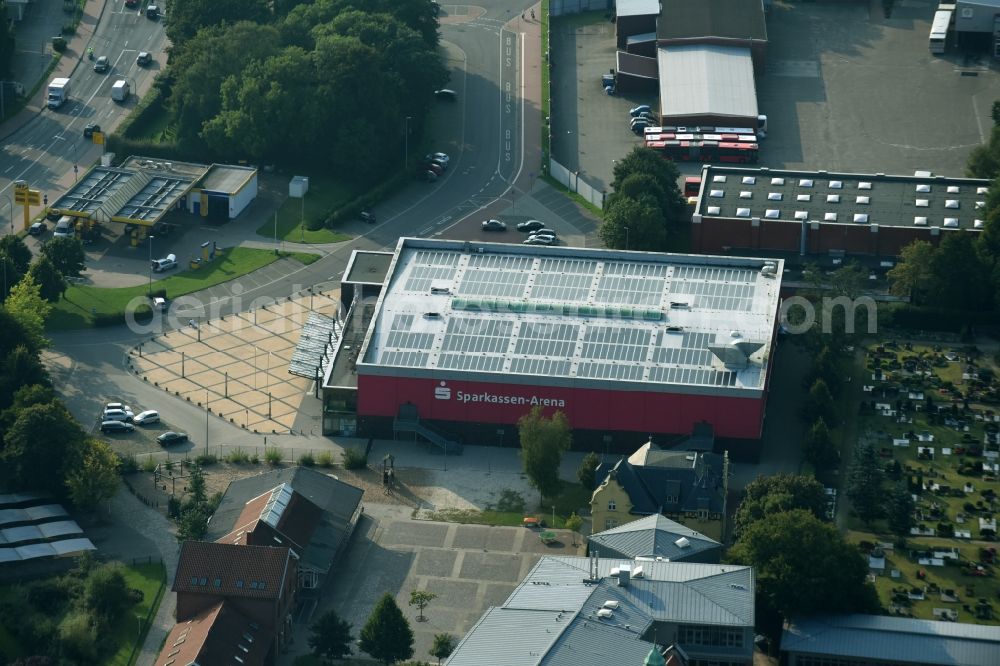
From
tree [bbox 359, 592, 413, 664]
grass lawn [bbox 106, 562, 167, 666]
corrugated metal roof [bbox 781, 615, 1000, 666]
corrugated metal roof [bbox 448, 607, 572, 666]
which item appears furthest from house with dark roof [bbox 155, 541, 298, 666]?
corrugated metal roof [bbox 781, 615, 1000, 666]

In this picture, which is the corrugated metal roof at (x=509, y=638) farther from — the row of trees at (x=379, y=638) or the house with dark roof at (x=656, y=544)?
the house with dark roof at (x=656, y=544)

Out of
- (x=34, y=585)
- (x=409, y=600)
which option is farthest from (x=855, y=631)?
(x=34, y=585)

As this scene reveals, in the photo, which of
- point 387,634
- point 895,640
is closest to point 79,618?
point 387,634

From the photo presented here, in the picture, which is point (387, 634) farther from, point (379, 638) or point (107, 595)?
point (107, 595)

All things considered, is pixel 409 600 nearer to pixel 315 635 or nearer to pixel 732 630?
pixel 315 635

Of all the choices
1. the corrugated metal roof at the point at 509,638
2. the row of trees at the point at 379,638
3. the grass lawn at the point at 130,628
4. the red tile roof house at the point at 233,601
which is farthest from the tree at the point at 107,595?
the corrugated metal roof at the point at 509,638

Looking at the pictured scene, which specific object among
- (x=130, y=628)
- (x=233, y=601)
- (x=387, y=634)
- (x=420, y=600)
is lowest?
(x=130, y=628)
